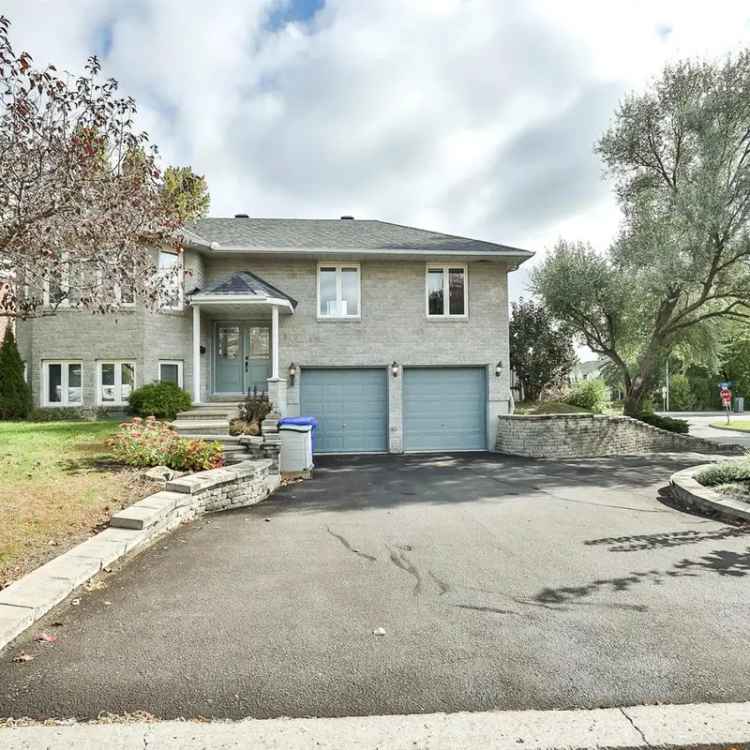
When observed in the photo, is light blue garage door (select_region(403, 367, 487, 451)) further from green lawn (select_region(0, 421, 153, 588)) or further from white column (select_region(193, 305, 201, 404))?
green lawn (select_region(0, 421, 153, 588))

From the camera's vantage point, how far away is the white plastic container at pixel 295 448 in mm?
10906

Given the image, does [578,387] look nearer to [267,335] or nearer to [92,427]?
[267,335]

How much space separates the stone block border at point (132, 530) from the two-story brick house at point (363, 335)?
587 cm

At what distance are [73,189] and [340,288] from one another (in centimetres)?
1073

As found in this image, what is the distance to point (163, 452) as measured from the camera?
8469mm

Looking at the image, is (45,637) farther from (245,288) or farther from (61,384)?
(61,384)

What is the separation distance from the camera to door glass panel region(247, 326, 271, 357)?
15000mm

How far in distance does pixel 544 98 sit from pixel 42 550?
437 inches

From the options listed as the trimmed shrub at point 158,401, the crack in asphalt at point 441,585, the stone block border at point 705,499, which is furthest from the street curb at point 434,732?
the trimmed shrub at point 158,401

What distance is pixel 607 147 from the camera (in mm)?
17953

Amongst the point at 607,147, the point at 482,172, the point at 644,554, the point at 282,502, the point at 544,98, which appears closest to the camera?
the point at 644,554

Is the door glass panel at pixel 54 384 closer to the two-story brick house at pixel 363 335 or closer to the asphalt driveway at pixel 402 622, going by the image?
the two-story brick house at pixel 363 335

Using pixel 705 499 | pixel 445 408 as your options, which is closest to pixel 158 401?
pixel 445 408

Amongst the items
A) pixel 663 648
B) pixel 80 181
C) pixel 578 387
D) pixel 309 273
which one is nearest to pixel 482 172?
pixel 309 273
